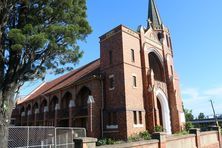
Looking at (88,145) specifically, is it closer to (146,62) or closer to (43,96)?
(146,62)

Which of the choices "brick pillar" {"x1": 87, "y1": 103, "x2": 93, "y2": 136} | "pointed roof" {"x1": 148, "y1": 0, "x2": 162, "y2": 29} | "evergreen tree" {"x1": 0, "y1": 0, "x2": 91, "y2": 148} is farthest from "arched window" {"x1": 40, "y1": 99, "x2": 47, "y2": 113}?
"evergreen tree" {"x1": 0, "y1": 0, "x2": 91, "y2": 148}

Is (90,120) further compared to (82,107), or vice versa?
(82,107)

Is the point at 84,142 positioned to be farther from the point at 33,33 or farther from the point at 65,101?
the point at 65,101

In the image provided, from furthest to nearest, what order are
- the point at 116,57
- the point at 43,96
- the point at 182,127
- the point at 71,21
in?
the point at 43,96
the point at 182,127
the point at 116,57
the point at 71,21

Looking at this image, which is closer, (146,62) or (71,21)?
(71,21)

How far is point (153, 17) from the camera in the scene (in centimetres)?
3509

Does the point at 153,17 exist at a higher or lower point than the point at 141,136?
higher

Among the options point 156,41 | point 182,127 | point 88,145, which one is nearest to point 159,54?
point 156,41

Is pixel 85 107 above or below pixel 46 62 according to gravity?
below

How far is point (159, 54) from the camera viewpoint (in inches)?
1202

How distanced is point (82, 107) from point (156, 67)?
11390 millimetres

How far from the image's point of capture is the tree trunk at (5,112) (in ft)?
40.2

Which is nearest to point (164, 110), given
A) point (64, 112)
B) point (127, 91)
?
point (127, 91)

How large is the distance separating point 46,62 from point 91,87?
1105 cm
